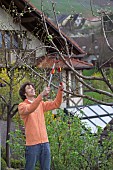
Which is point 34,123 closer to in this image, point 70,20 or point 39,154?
point 39,154

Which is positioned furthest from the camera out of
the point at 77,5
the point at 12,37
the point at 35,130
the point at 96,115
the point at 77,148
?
the point at 12,37

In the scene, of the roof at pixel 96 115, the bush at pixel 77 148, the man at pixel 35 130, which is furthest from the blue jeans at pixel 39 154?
the roof at pixel 96 115

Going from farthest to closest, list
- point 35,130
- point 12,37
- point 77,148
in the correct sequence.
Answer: point 12,37 < point 77,148 < point 35,130

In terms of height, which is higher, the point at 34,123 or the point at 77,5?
the point at 77,5

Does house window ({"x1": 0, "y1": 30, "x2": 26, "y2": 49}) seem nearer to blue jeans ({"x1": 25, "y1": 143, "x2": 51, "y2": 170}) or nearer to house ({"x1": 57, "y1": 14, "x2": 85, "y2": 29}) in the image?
house ({"x1": 57, "y1": 14, "x2": 85, "y2": 29})

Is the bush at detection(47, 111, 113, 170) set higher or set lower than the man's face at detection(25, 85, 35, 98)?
lower

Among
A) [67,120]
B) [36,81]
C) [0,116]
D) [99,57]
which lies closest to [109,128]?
[67,120]

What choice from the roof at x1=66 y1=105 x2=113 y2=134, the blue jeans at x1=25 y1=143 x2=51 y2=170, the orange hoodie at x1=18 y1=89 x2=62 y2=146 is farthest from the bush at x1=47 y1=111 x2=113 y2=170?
the roof at x1=66 y1=105 x2=113 y2=134

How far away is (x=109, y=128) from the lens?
9.05m

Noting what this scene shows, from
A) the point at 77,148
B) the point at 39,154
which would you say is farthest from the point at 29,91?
the point at 77,148

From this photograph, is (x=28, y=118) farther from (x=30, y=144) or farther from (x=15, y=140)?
(x=15, y=140)

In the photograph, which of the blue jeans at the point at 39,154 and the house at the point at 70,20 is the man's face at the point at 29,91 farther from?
the house at the point at 70,20

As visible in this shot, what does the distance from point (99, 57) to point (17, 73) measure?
24.4 ft

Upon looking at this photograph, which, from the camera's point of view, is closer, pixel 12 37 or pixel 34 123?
pixel 34 123
